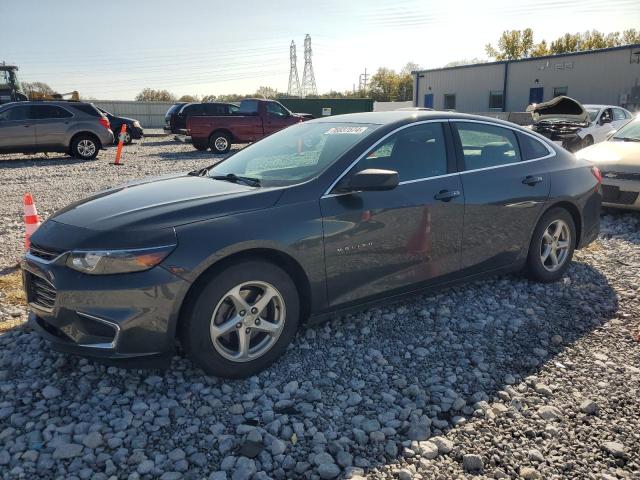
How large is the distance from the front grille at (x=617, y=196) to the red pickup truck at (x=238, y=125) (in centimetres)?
1191

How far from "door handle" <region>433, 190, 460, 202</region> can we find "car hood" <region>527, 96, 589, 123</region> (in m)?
10.4

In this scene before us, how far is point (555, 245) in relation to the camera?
16.0ft

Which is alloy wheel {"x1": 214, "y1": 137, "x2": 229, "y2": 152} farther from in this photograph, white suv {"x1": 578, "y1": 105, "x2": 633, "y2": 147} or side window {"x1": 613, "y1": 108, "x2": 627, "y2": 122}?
side window {"x1": 613, "y1": 108, "x2": 627, "y2": 122}

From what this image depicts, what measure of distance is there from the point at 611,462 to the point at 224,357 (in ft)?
6.95

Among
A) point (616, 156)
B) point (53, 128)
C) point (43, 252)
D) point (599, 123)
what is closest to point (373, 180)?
point (43, 252)

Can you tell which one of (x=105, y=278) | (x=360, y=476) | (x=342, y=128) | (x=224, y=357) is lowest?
(x=360, y=476)

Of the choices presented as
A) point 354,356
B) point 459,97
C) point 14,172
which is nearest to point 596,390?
point 354,356

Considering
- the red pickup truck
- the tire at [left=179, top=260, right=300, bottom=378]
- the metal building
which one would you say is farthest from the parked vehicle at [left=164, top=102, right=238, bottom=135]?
the metal building

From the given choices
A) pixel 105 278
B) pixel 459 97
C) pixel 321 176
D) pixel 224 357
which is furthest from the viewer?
pixel 459 97

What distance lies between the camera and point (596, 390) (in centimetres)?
318

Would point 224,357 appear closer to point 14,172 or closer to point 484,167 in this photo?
point 484,167

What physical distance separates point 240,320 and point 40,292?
4.01ft

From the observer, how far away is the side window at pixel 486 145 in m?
4.25

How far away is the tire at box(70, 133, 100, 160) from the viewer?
15.5 metres
